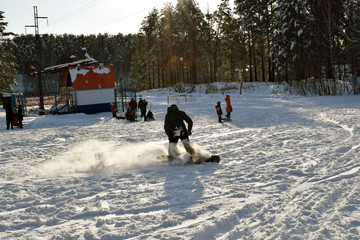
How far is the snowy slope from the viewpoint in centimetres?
388

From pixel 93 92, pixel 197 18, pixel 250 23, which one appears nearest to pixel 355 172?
pixel 93 92

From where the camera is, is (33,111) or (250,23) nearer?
(33,111)

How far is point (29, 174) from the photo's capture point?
6.93m

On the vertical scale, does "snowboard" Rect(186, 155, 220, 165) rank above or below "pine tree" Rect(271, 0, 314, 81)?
below

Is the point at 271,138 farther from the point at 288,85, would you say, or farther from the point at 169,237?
the point at 288,85

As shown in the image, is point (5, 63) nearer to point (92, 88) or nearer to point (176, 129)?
point (92, 88)

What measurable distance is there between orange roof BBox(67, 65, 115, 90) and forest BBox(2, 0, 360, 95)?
2996 mm

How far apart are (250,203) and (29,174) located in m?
5.23

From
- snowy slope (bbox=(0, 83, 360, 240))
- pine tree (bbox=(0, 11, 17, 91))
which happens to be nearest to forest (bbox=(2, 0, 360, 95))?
pine tree (bbox=(0, 11, 17, 91))

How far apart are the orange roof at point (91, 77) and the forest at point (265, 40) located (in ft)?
9.83

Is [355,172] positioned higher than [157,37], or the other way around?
[157,37]

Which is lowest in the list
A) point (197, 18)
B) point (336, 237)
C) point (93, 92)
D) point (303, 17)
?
point (336, 237)

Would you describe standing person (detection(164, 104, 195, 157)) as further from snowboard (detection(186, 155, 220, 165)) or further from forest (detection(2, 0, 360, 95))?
forest (detection(2, 0, 360, 95))

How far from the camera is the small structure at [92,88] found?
995 inches
